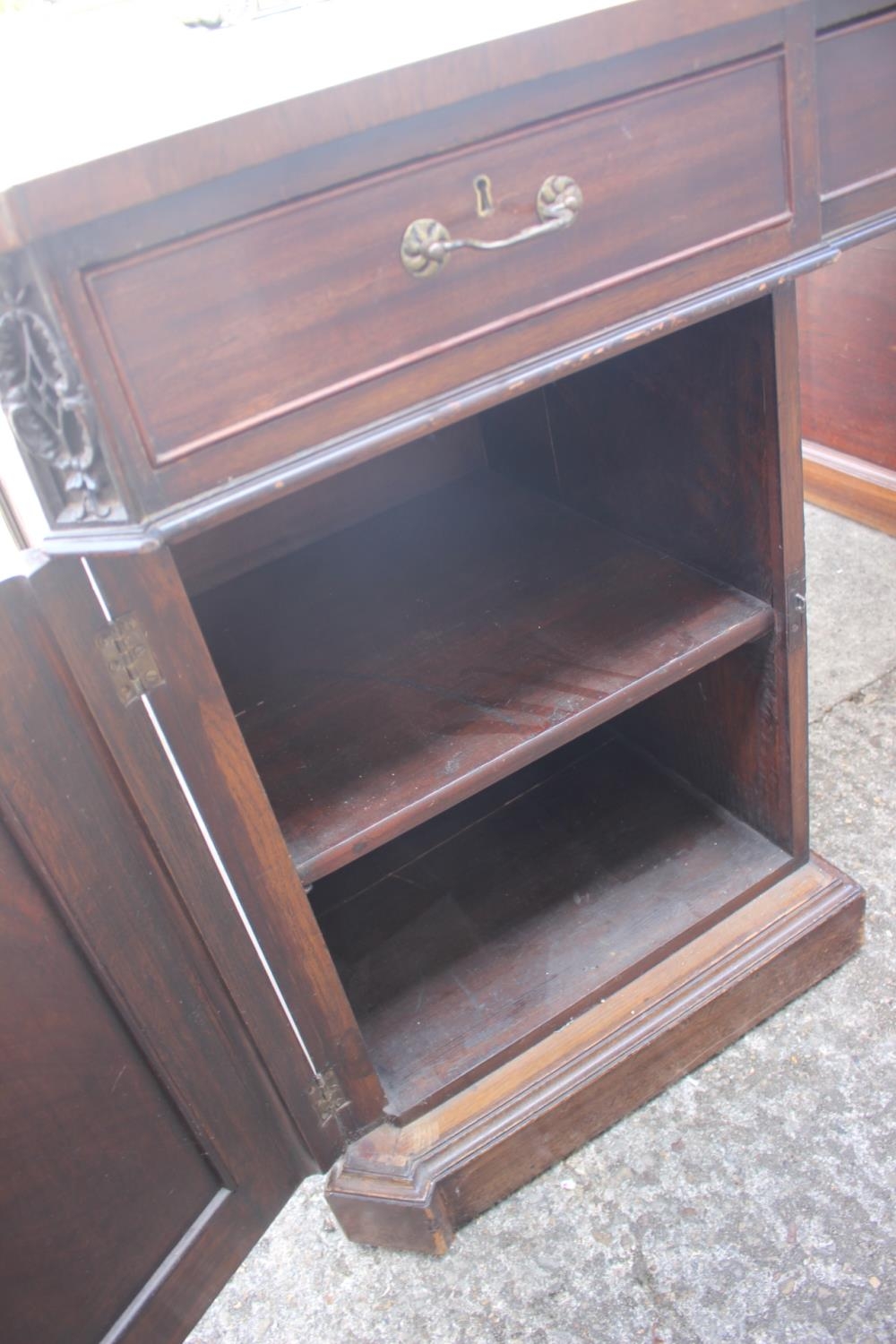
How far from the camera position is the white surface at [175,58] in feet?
1.85

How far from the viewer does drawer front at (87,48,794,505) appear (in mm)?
570

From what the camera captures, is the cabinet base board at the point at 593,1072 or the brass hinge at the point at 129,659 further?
the cabinet base board at the point at 593,1072

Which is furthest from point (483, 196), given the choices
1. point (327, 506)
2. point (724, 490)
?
point (327, 506)

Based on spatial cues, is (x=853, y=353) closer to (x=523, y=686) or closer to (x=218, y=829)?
(x=523, y=686)

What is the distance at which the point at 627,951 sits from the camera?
102 cm

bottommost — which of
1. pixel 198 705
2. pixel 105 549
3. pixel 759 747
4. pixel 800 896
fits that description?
pixel 800 896

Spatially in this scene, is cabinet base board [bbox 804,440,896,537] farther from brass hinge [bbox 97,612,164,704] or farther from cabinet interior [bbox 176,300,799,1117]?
brass hinge [bbox 97,612,164,704]

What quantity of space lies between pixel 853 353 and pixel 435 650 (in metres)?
1.06

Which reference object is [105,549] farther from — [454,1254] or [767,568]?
[454,1254]

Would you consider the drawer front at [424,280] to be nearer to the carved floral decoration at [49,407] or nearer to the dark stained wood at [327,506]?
the carved floral decoration at [49,407]

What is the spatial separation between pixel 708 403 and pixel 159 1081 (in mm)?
722

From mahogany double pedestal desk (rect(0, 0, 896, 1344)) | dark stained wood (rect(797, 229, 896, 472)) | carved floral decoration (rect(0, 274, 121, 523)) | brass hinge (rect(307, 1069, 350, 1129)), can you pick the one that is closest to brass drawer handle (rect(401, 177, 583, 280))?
mahogany double pedestal desk (rect(0, 0, 896, 1344))


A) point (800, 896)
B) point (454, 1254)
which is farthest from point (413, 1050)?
point (800, 896)

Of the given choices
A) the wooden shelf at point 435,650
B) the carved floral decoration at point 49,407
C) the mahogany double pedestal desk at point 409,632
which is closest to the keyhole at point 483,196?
the mahogany double pedestal desk at point 409,632
